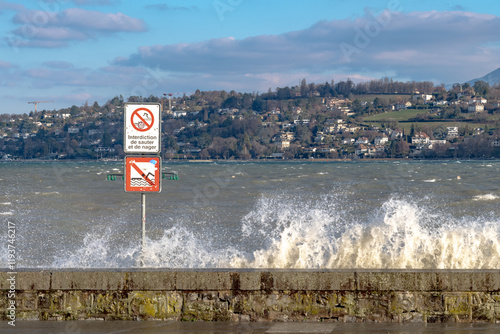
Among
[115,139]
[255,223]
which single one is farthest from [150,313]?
[115,139]

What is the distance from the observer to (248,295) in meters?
7.68

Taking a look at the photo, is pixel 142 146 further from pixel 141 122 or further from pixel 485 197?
pixel 485 197

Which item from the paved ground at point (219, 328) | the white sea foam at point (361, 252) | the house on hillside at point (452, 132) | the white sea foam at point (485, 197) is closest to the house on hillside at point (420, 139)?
the house on hillside at point (452, 132)

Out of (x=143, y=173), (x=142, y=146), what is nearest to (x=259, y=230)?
(x=143, y=173)

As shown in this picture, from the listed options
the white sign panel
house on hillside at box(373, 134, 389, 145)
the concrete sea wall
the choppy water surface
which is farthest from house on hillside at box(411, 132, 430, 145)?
the concrete sea wall

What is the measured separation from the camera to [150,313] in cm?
772

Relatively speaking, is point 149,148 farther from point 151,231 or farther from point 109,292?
point 151,231

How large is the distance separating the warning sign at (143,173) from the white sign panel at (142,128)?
0.61ft

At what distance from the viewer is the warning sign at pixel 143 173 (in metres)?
9.26

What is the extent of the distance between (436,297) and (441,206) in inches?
1151

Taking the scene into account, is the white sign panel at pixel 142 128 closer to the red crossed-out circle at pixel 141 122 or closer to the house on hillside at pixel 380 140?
the red crossed-out circle at pixel 141 122

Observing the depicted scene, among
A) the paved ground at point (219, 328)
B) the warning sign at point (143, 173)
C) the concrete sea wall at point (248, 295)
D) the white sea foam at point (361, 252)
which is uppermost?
the warning sign at point (143, 173)

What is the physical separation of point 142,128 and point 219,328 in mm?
3060

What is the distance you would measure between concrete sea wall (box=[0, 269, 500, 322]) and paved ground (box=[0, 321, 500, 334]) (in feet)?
0.38
